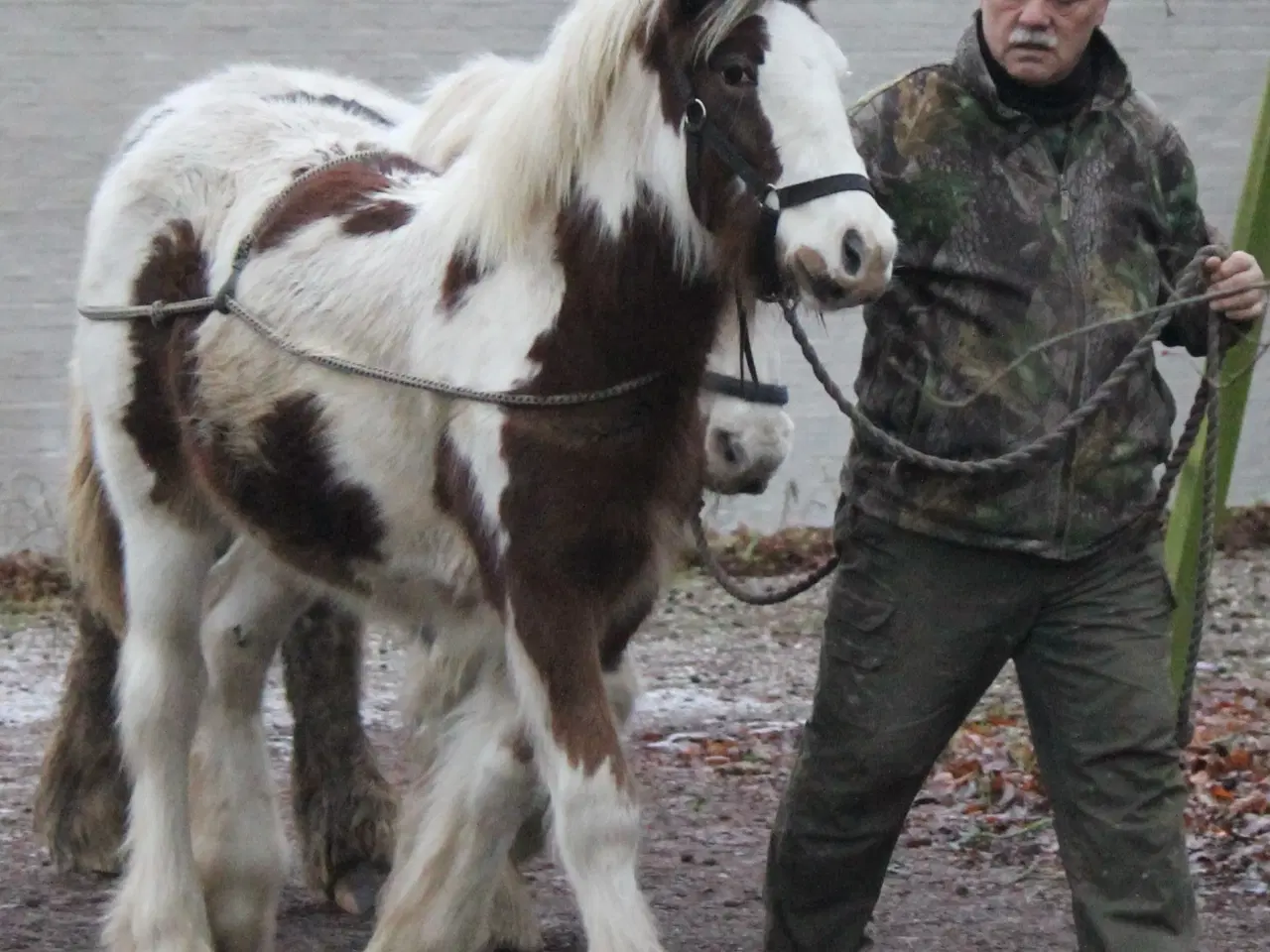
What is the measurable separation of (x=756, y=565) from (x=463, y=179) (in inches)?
244

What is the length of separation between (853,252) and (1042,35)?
74cm

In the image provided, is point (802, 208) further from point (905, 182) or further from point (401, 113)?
point (401, 113)

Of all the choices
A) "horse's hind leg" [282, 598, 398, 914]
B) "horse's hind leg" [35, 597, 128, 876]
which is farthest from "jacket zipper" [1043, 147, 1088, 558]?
"horse's hind leg" [35, 597, 128, 876]

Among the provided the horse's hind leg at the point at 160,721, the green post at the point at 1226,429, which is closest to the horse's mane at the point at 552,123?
the horse's hind leg at the point at 160,721

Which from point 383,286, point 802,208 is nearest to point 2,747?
point 383,286

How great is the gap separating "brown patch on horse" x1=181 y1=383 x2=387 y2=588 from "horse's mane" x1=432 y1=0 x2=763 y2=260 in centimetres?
58

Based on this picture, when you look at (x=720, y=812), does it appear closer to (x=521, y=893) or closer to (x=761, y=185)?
(x=521, y=893)

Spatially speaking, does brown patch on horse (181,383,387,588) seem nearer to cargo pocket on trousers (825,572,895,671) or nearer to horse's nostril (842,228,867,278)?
cargo pocket on trousers (825,572,895,671)

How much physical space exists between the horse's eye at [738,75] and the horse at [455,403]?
0.01 meters

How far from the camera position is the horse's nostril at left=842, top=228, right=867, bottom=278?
3.40 m

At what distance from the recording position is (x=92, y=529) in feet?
17.0

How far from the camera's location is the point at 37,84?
11.1m

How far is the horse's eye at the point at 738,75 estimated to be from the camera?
3594 millimetres

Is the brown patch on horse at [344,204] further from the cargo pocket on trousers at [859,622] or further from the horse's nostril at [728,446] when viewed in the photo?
the cargo pocket on trousers at [859,622]
